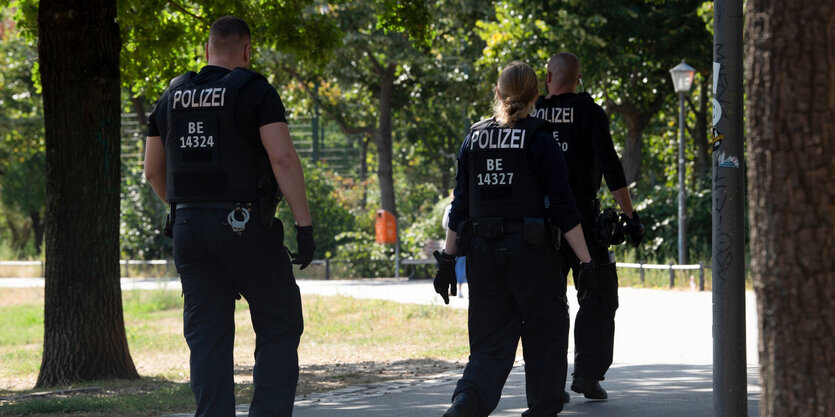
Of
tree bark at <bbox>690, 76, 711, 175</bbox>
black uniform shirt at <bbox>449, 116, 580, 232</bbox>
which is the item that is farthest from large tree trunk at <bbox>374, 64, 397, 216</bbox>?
black uniform shirt at <bbox>449, 116, 580, 232</bbox>

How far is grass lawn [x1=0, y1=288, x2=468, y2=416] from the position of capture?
25.6 ft

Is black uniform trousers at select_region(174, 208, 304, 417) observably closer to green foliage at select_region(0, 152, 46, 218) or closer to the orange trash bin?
the orange trash bin

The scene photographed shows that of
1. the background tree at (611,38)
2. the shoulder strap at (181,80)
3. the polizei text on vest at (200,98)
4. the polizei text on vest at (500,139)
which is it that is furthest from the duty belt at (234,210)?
the background tree at (611,38)

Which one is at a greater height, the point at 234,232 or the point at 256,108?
the point at 256,108

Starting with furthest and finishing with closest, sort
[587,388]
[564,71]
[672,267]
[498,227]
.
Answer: [672,267]
[587,388]
[564,71]
[498,227]

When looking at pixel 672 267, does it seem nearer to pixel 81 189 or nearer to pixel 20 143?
pixel 81 189

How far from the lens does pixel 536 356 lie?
5.87 meters

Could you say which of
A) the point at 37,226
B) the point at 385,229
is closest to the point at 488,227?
the point at 385,229

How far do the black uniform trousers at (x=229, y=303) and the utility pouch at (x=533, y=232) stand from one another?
1.09m

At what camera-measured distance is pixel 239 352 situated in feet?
44.5

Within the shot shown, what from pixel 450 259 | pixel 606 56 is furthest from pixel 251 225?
pixel 606 56

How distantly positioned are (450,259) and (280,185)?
3.37 feet

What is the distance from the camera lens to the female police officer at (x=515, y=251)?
5750 mm

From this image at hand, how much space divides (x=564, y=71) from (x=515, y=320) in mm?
1715
